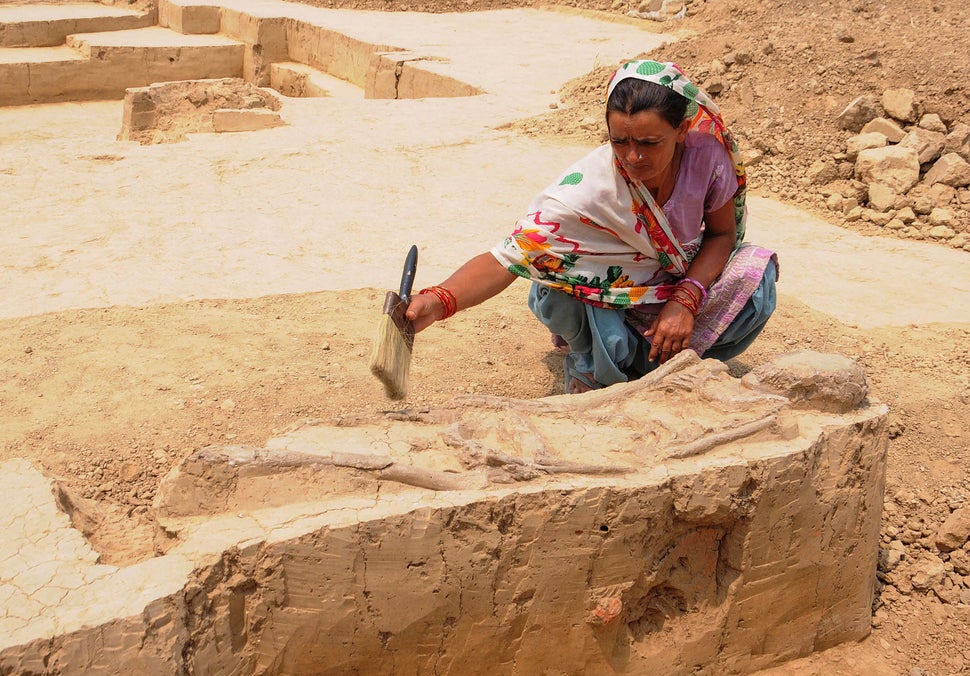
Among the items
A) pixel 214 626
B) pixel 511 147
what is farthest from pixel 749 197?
pixel 214 626

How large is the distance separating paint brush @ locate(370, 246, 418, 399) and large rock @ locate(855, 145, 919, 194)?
12.3 feet

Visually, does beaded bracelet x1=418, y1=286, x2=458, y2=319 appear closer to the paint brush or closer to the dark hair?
the paint brush

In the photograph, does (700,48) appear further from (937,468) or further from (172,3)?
(172,3)

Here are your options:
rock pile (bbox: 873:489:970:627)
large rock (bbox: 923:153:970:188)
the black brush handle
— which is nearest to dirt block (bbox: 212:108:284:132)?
large rock (bbox: 923:153:970:188)

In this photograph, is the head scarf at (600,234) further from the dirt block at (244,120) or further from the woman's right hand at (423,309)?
the dirt block at (244,120)

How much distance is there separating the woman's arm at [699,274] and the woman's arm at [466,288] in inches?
18.6

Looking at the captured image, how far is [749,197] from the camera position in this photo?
5.76m

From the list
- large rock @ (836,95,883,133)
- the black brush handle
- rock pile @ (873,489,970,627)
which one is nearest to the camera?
the black brush handle

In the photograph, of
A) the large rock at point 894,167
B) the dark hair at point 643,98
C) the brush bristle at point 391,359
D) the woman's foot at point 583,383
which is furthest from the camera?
the large rock at point 894,167

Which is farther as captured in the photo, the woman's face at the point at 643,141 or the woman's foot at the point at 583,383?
the woman's foot at the point at 583,383

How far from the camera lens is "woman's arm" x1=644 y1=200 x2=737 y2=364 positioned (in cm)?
296

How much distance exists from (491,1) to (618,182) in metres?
10.3

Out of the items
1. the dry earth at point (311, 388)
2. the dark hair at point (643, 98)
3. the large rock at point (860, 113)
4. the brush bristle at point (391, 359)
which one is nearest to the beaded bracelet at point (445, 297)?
the brush bristle at point (391, 359)

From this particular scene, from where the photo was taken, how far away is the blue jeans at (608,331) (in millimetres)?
3076
